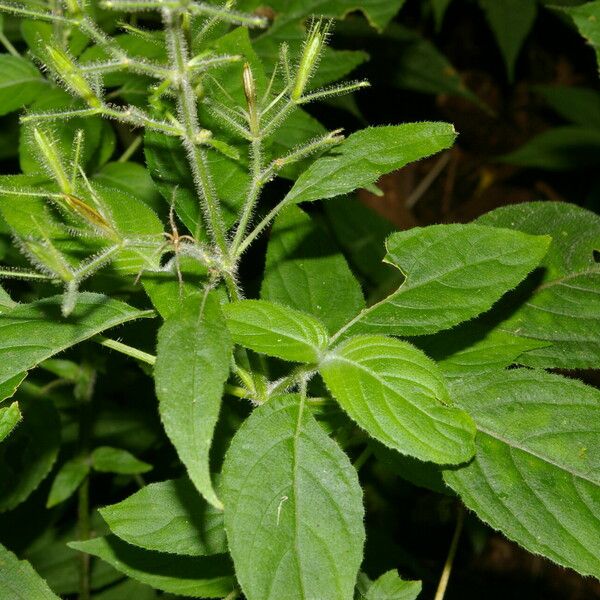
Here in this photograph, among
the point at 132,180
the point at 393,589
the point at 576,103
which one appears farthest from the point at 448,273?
the point at 576,103

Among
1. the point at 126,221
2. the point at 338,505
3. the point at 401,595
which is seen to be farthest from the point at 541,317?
the point at 126,221

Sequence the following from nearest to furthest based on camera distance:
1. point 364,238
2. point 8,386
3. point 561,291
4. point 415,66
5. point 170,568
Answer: point 8,386
point 170,568
point 561,291
point 364,238
point 415,66

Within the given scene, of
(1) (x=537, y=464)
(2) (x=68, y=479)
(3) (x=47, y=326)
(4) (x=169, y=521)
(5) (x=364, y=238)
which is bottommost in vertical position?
(2) (x=68, y=479)

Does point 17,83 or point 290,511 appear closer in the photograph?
point 290,511

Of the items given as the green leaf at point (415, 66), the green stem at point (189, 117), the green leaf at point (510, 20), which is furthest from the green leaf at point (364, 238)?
the green stem at point (189, 117)

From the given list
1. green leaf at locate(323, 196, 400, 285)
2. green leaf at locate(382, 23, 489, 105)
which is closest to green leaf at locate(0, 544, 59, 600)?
green leaf at locate(323, 196, 400, 285)

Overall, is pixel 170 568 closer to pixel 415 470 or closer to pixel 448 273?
pixel 415 470

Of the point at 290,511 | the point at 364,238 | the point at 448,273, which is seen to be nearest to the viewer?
the point at 290,511
